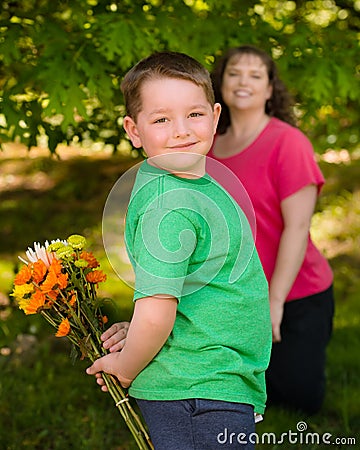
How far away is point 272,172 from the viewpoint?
3.39m

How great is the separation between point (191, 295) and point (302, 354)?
198 centimetres

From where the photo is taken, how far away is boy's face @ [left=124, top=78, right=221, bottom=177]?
1941 millimetres

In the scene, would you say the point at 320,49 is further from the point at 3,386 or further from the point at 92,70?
the point at 3,386

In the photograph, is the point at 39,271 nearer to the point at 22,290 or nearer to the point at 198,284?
the point at 22,290

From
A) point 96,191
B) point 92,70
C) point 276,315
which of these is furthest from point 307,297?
point 96,191

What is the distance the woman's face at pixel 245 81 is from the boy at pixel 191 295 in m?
1.41

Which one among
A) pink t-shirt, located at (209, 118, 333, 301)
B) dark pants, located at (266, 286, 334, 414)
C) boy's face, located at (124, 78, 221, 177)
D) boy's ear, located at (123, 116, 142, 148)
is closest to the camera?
boy's face, located at (124, 78, 221, 177)

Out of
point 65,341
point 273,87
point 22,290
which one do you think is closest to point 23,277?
point 22,290

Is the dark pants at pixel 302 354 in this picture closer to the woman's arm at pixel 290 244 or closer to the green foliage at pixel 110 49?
the woman's arm at pixel 290 244

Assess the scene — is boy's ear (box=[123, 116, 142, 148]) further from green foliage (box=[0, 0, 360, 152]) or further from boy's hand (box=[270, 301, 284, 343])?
boy's hand (box=[270, 301, 284, 343])

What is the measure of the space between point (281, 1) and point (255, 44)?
4.21 feet

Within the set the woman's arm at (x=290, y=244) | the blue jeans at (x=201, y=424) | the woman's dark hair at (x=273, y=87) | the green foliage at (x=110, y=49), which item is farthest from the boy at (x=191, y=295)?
the woman's dark hair at (x=273, y=87)

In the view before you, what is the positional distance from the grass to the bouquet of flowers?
14cm

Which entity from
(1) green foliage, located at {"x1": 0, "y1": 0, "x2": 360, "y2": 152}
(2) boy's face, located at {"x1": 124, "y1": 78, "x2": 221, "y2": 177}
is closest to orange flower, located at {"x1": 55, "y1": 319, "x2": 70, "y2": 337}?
(2) boy's face, located at {"x1": 124, "y1": 78, "x2": 221, "y2": 177}
